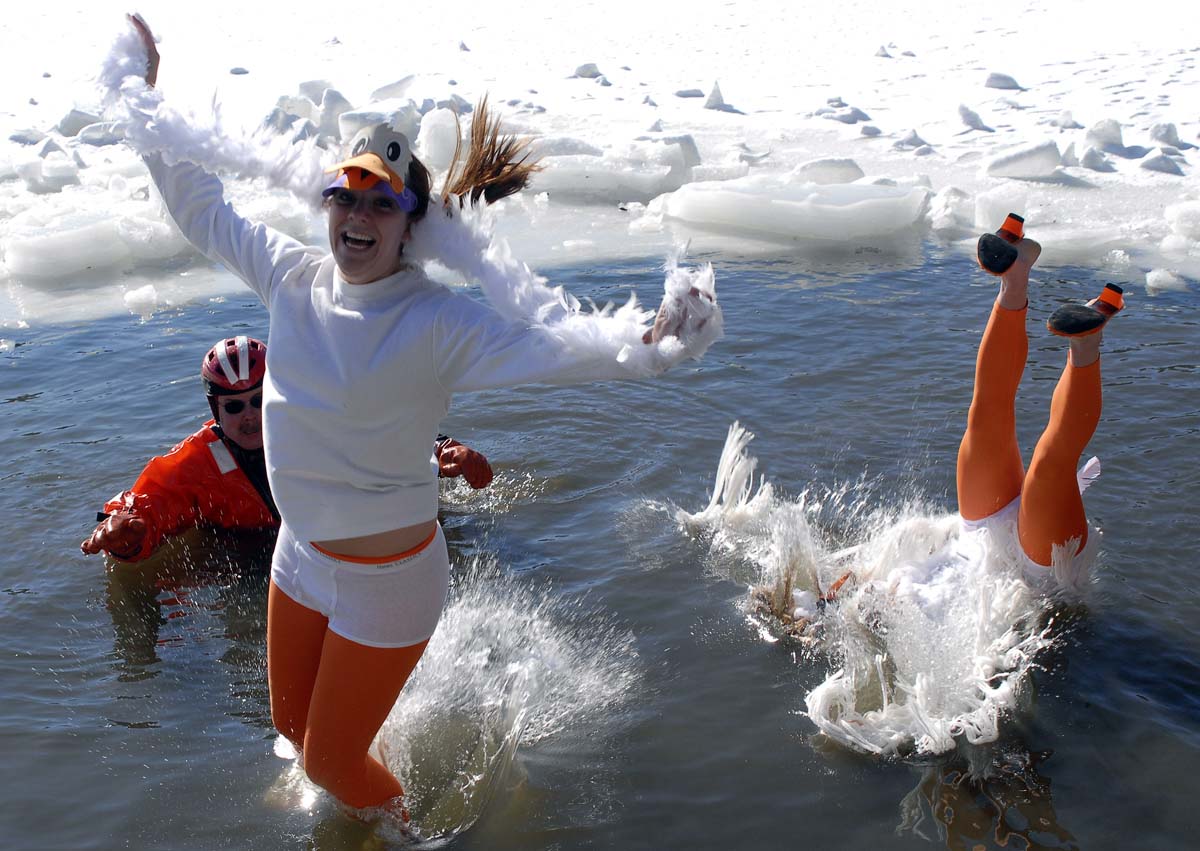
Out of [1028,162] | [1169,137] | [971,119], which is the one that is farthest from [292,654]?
[971,119]

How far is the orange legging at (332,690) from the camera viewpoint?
2.82 metres

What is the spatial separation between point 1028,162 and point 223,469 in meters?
8.34

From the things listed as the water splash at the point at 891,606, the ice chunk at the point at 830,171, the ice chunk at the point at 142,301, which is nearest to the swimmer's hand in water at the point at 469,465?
the water splash at the point at 891,606

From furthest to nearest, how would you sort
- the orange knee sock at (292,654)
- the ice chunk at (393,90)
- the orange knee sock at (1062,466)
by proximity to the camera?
the ice chunk at (393,90) < the orange knee sock at (1062,466) < the orange knee sock at (292,654)

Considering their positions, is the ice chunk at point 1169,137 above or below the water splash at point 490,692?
above

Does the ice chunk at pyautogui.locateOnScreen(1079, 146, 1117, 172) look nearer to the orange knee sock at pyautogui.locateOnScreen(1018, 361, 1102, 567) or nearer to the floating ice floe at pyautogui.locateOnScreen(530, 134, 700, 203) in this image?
the floating ice floe at pyautogui.locateOnScreen(530, 134, 700, 203)

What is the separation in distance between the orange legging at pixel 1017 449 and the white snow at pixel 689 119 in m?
4.28

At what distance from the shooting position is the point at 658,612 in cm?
455

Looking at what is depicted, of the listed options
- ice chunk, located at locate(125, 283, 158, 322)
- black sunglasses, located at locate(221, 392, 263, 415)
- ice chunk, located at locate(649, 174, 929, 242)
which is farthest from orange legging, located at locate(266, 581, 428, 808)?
ice chunk, located at locate(649, 174, 929, 242)

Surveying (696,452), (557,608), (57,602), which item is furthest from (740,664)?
(57,602)

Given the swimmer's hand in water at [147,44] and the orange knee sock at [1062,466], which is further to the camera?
the orange knee sock at [1062,466]

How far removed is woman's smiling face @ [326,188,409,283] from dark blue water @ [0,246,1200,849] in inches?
72.2

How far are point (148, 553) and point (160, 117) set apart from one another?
7.92ft

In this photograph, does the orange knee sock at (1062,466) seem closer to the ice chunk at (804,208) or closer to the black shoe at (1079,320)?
the black shoe at (1079,320)
